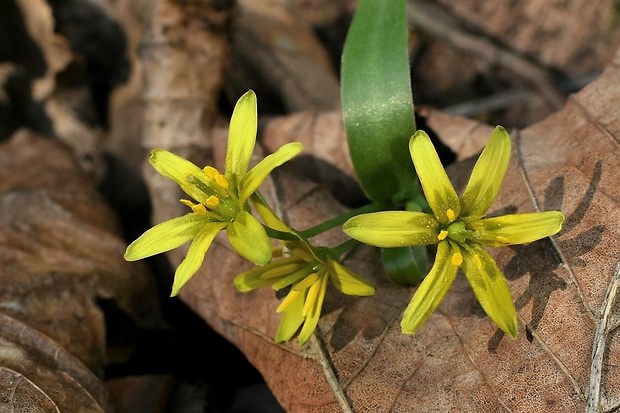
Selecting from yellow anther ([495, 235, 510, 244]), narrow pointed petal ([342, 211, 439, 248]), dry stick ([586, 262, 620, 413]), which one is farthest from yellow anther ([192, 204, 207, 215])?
dry stick ([586, 262, 620, 413])

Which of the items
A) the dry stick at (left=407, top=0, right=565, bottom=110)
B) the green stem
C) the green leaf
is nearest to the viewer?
the green stem

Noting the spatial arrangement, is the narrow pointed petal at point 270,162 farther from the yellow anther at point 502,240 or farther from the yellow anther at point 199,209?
the yellow anther at point 502,240

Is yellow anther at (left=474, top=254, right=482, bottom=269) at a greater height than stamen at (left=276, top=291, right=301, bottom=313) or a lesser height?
greater

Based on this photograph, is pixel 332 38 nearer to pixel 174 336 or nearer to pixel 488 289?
pixel 174 336

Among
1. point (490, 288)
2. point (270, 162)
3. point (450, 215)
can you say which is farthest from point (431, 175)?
point (270, 162)

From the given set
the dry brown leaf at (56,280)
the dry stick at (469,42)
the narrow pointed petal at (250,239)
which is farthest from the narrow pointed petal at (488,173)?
the dry stick at (469,42)

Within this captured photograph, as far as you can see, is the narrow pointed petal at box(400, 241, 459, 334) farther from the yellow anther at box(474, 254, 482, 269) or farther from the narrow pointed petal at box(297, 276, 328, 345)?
the narrow pointed petal at box(297, 276, 328, 345)
